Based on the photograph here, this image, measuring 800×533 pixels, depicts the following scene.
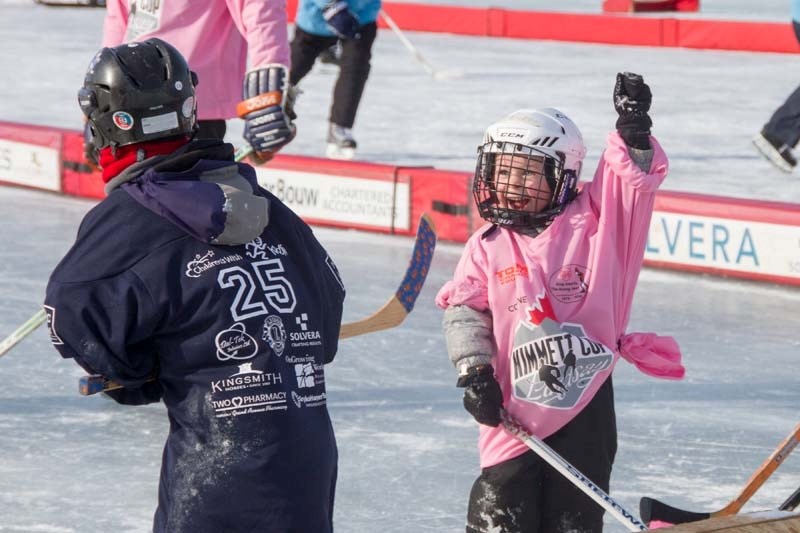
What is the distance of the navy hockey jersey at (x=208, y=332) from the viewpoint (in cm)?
194

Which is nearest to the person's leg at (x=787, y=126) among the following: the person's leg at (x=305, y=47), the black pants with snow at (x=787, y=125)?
the black pants with snow at (x=787, y=125)

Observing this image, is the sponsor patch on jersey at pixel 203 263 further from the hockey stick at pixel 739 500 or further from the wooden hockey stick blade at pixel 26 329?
the wooden hockey stick blade at pixel 26 329

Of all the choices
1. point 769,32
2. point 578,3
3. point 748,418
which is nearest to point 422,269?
point 748,418

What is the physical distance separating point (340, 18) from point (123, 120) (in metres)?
5.12

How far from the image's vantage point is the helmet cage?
2555 mm

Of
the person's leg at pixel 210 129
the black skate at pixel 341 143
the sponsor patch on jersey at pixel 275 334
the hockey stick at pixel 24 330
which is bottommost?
the black skate at pixel 341 143

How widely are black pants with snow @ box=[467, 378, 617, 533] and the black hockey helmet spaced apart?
33.3 inches

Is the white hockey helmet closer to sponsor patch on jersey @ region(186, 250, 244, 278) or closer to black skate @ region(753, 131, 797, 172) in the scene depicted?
sponsor patch on jersey @ region(186, 250, 244, 278)

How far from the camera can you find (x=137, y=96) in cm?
203

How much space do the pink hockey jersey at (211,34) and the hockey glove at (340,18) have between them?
298cm

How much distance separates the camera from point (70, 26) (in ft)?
43.3

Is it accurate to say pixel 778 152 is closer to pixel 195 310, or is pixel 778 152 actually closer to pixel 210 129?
pixel 210 129

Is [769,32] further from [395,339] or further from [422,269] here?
[422,269]

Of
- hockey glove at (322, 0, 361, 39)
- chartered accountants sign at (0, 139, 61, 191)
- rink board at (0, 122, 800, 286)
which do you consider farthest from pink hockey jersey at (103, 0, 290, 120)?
hockey glove at (322, 0, 361, 39)
